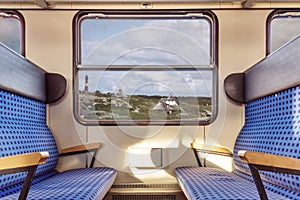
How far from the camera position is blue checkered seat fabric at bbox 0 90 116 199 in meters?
2.19

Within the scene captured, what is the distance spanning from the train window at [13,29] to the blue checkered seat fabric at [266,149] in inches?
83.4

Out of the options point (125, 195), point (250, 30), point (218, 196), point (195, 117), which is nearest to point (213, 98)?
point (195, 117)

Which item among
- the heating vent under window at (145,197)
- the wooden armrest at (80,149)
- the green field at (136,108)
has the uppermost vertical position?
the green field at (136,108)

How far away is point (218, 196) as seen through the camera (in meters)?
2.09

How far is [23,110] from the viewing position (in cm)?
284

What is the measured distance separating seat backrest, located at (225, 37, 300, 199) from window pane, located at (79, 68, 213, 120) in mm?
495

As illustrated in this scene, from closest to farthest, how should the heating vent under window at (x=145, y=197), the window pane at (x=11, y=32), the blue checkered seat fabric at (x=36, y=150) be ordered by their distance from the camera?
the blue checkered seat fabric at (x=36, y=150), the heating vent under window at (x=145, y=197), the window pane at (x=11, y=32)

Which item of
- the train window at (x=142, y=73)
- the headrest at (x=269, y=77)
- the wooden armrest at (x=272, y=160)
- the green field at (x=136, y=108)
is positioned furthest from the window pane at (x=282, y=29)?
the wooden armrest at (x=272, y=160)

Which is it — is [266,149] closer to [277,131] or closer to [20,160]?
[277,131]

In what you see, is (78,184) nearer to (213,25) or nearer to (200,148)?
(200,148)

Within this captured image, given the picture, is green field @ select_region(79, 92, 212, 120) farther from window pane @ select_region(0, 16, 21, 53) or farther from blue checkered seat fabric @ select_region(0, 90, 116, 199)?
window pane @ select_region(0, 16, 21, 53)

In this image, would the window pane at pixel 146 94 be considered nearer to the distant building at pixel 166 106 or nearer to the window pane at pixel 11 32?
the distant building at pixel 166 106

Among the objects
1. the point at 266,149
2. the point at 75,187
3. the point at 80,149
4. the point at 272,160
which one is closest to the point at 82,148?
the point at 80,149

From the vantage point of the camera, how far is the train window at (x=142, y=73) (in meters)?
3.63
